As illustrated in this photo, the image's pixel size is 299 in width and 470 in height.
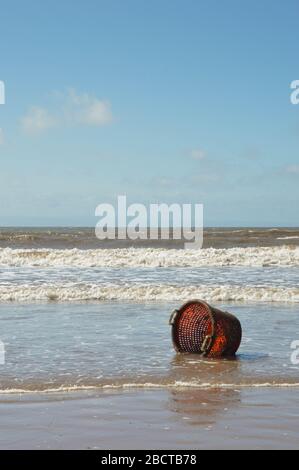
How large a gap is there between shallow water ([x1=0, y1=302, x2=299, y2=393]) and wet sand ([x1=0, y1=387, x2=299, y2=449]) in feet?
1.67

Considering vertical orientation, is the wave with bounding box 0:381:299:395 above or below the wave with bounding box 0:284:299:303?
below

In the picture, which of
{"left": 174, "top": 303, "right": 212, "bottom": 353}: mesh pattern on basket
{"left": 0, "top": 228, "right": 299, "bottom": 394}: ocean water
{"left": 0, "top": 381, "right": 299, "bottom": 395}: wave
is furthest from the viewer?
{"left": 174, "top": 303, "right": 212, "bottom": 353}: mesh pattern on basket

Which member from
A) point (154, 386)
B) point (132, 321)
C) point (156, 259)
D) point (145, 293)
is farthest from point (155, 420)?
point (156, 259)

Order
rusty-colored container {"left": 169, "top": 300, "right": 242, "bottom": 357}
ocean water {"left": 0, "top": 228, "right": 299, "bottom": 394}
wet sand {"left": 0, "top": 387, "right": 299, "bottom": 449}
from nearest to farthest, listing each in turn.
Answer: wet sand {"left": 0, "top": 387, "right": 299, "bottom": 449}
ocean water {"left": 0, "top": 228, "right": 299, "bottom": 394}
rusty-colored container {"left": 169, "top": 300, "right": 242, "bottom": 357}

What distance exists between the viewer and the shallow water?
762 centimetres

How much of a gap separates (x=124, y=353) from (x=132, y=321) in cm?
270

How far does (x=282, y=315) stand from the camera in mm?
12523

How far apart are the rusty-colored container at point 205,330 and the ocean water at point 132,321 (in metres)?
0.21


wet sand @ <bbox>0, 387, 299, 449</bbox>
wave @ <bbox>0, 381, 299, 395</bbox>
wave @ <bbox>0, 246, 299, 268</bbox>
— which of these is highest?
wave @ <bbox>0, 246, 299, 268</bbox>

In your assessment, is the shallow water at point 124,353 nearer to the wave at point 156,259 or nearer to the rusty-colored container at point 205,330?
the rusty-colored container at point 205,330

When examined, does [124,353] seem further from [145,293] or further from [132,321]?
[145,293]

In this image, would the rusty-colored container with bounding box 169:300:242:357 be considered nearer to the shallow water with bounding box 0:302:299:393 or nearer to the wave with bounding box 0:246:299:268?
the shallow water with bounding box 0:302:299:393

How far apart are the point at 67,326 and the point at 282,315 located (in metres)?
4.34

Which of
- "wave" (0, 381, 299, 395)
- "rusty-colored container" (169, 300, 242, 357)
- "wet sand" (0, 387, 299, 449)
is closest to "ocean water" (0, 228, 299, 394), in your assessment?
"wave" (0, 381, 299, 395)
